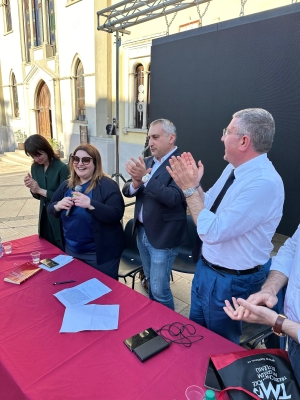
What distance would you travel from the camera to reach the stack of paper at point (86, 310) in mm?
1388

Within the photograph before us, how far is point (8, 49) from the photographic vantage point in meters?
13.0

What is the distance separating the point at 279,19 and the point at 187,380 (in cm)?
322

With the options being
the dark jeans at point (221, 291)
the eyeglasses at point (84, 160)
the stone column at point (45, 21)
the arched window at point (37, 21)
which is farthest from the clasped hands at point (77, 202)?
the arched window at point (37, 21)

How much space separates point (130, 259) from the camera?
117 inches

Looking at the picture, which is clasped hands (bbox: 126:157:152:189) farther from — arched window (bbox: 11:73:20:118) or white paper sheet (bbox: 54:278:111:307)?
arched window (bbox: 11:73:20:118)

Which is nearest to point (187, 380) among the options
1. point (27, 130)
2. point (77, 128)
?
point (77, 128)

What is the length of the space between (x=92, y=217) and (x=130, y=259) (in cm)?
99

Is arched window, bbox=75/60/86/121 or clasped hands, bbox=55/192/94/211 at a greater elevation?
arched window, bbox=75/60/86/121

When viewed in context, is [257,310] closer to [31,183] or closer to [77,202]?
[77,202]

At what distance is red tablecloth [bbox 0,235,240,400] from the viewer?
3.48 feet

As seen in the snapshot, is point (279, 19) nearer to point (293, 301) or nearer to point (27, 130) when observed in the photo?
point (293, 301)

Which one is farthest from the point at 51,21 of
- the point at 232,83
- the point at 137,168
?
the point at 137,168

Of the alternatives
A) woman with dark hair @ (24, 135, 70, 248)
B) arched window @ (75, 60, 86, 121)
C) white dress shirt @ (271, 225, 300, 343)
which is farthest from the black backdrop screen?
arched window @ (75, 60, 86, 121)

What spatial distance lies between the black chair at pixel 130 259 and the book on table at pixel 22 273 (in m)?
0.91
